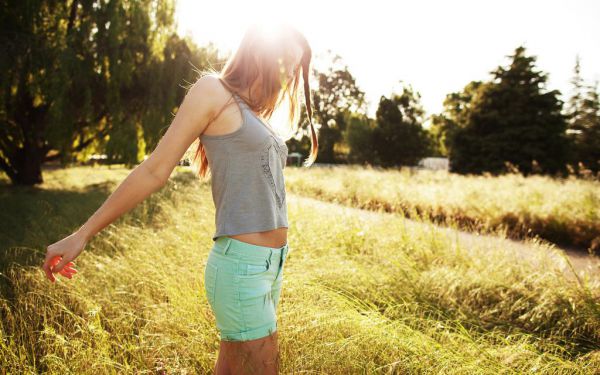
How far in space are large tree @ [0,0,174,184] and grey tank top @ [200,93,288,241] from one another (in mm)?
10477

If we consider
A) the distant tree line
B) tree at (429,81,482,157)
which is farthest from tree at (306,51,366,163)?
the distant tree line

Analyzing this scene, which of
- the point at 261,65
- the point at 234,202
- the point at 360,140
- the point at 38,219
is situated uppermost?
the point at 360,140

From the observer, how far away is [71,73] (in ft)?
34.4

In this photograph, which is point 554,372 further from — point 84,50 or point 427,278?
point 84,50

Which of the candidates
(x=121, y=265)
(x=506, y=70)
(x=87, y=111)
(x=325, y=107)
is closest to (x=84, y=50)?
(x=87, y=111)

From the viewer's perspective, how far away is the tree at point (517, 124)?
2642 centimetres

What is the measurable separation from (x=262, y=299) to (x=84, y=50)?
11815 mm

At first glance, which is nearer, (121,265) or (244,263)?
(244,263)

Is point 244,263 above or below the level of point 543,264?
above

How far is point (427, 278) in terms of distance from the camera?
3547 mm

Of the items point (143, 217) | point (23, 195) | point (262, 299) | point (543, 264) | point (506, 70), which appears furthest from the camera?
point (506, 70)

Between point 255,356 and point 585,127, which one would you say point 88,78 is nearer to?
point 255,356

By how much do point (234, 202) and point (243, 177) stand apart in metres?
0.08

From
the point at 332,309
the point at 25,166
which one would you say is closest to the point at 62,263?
the point at 332,309
